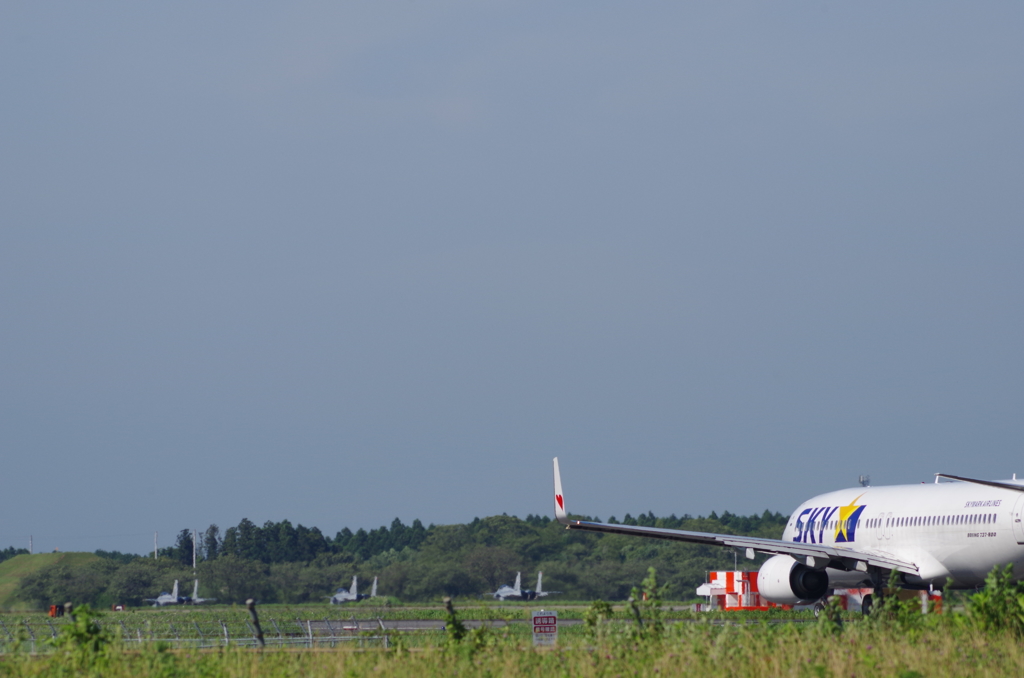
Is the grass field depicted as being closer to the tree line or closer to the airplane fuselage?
the airplane fuselage

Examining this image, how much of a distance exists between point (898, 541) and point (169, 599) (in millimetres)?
55825

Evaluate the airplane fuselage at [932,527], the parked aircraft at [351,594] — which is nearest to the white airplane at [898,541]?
the airplane fuselage at [932,527]

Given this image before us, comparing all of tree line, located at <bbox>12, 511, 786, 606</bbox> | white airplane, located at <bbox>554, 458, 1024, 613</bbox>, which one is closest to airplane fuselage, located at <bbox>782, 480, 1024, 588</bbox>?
white airplane, located at <bbox>554, 458, 1024, 613</bbox>

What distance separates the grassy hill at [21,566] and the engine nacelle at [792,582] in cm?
4893

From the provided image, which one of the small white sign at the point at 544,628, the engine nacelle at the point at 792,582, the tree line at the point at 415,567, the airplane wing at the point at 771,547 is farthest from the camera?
the tree line at the point at 415,567

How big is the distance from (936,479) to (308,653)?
1056 inches

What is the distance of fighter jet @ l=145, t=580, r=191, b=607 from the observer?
76069mm

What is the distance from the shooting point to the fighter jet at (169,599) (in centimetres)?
7607

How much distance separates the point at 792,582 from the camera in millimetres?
34844

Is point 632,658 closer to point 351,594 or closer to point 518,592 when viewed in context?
point 351,594

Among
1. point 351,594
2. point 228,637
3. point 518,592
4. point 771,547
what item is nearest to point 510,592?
point 518,592

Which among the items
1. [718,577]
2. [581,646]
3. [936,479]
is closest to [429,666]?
[581,646]

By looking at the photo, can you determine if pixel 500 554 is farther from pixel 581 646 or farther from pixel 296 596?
pixel 581 646

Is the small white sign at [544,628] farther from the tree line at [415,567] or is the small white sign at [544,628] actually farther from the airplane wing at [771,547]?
the tree line at [415,567]
